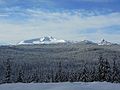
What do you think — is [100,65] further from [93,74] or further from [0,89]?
[0,89]

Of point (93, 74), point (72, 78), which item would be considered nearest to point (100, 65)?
point (93, 74)

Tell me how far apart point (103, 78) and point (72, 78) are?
14669 millimetres

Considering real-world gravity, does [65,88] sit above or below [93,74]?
above

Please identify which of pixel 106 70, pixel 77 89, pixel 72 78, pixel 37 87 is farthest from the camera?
pixel 72 78

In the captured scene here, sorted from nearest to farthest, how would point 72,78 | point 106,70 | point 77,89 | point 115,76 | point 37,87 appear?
point 77,89 < point 37,87 < point 106,70 < point 115,76 < point 72,78

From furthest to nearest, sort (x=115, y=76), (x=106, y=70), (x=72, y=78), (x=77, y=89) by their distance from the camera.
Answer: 1. (x=72, y=78)
2. (x=115, y=76)
3. (x=106, y=70)
4. (x=77, y=89)

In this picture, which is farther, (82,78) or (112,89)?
(82,78)

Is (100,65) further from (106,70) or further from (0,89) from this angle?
(0,89)

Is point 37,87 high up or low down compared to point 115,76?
up

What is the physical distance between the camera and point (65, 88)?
1442 cm

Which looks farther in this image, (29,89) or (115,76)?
(115,76)

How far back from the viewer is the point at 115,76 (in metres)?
52.8

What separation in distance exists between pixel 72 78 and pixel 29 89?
48.2 meters

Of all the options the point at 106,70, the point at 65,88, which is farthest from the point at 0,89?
the point at 106,70
